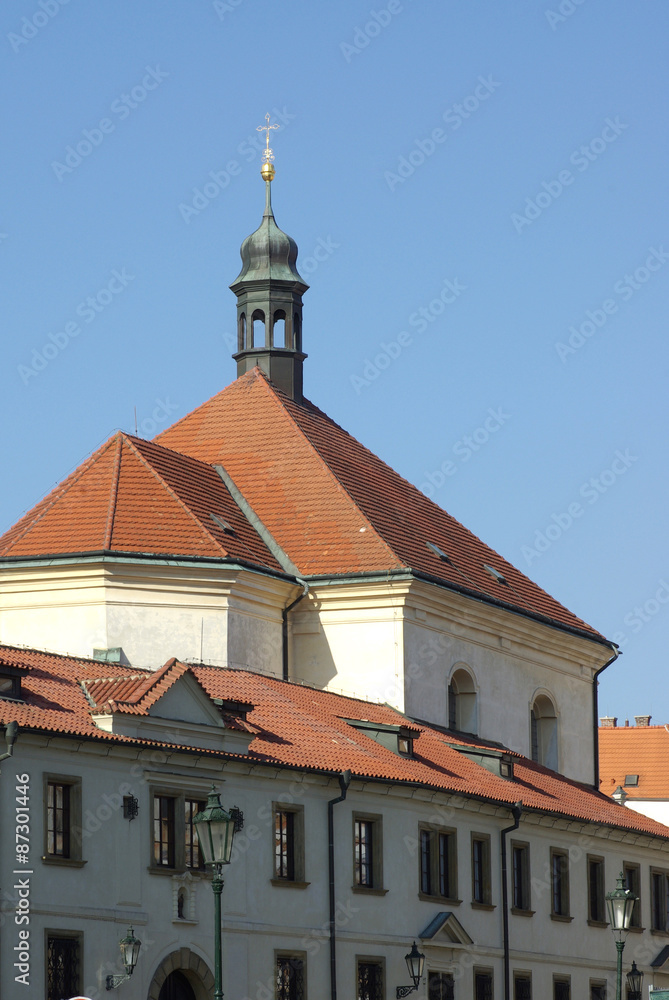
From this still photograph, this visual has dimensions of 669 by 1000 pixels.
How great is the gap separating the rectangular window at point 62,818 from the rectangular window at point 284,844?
5249mm

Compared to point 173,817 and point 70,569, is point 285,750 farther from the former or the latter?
point 70,569

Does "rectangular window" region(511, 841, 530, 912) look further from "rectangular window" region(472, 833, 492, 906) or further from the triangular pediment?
the triangular pediment

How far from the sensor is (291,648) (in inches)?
1821

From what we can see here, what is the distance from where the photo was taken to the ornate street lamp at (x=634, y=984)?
42.1 m

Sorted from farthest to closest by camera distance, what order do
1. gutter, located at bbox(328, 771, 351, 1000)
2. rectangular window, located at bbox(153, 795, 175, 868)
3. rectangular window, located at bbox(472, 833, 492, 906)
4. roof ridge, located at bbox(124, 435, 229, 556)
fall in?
roof ridge, located at bbox(124, 435, 229, 556)
rectangular window, located at bbox(472, 833, 492, 906)
gutter, located at bbox(328, 771, 351, 1000)
rectangular window, located at bbox(153, 795, 175, 868)

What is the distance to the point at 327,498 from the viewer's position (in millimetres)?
48719

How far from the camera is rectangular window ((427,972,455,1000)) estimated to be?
37.8 m

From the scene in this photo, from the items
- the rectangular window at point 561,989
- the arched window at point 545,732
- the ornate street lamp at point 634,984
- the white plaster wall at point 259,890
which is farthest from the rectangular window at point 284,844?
the arched window at point 545,732

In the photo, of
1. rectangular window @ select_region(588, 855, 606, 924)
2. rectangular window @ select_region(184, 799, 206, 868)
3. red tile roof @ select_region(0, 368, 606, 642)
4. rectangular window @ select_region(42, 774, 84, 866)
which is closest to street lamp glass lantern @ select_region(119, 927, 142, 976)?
rectangular window @ select_region(42, 774, 84, 866)

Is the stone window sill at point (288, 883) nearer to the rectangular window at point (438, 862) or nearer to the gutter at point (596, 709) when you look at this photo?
the rectangular window at point (438, 862)

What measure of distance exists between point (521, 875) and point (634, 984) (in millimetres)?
3482

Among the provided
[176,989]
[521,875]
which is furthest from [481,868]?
[176,989]

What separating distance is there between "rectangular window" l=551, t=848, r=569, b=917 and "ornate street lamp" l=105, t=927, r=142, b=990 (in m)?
15.7

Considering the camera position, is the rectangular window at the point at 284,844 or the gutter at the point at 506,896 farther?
the gutter at the point at 506,896
